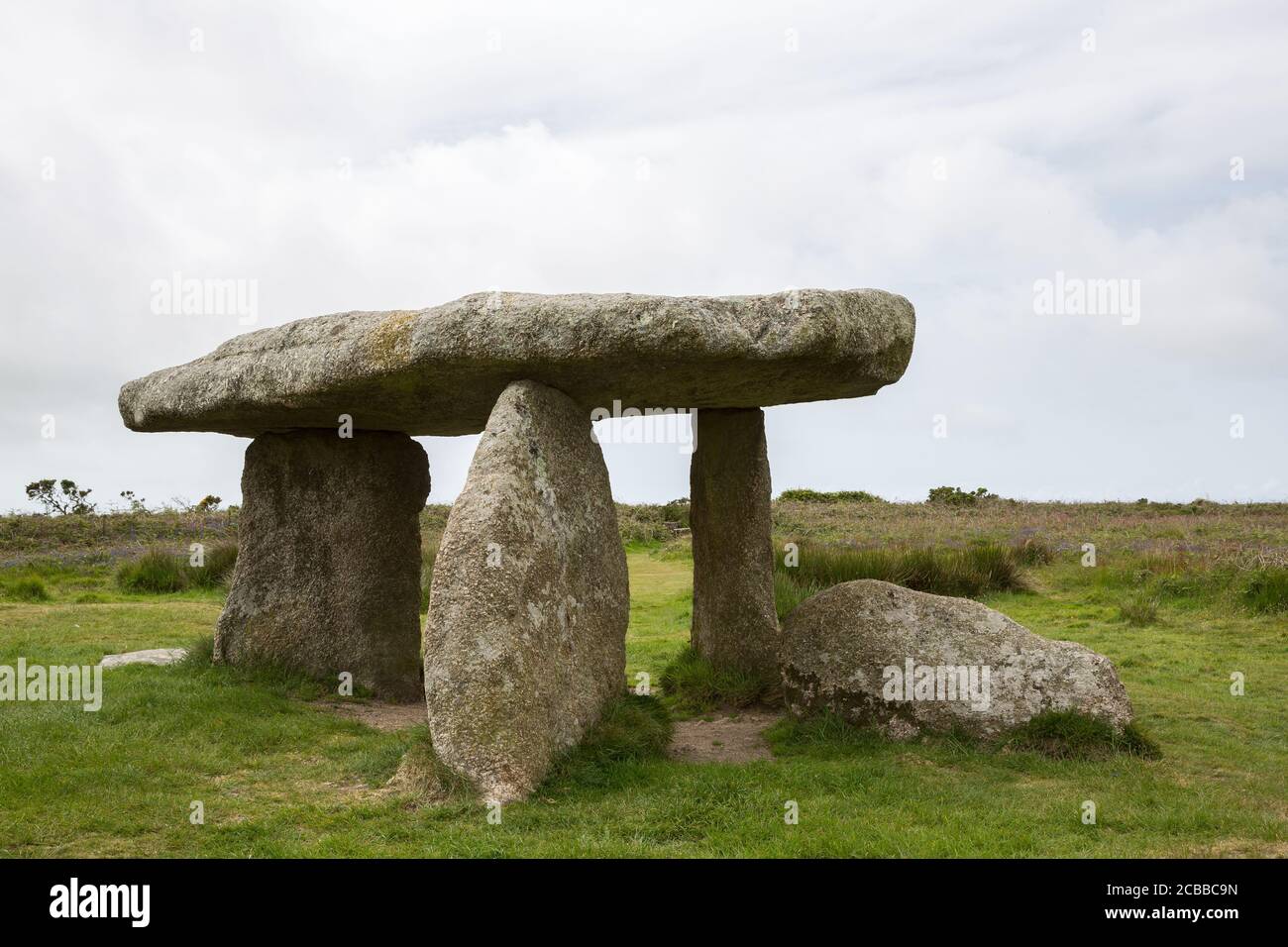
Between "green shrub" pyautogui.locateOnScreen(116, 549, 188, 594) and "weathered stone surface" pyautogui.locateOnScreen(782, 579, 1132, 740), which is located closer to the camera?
"weathered stone surface" pyautogui.locateOnScreen(782, 579, 1132, 740)

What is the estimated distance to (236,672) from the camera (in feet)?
35.4

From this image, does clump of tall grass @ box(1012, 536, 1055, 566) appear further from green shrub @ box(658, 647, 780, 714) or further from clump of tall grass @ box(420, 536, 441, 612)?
green shrub @ box(658, 647, 780, 714)

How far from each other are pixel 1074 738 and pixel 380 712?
19.7 ft

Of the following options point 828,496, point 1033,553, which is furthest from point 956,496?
point 1033,553

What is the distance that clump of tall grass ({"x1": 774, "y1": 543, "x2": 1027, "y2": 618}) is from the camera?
54.5ft

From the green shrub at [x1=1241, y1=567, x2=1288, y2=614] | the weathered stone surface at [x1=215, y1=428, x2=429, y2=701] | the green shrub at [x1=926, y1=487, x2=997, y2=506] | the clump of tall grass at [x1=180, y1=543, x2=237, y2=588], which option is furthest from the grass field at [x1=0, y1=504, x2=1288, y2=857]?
the green shrub at [x1=926, y1=487, x2=997, y2=506]

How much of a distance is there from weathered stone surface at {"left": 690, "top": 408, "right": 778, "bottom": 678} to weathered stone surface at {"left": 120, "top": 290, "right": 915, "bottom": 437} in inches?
22.9

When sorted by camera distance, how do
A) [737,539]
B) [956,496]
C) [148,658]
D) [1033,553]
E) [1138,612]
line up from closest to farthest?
[737,539] → [148,658] → [1138,612] → [1033,553] → [956,496]

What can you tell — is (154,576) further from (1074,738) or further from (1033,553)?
(1074,738)

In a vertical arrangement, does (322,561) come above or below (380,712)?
above

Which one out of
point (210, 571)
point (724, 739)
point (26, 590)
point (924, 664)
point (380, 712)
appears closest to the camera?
point (924, 664)

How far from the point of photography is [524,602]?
7.52 meters

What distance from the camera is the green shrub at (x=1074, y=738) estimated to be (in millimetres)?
8234

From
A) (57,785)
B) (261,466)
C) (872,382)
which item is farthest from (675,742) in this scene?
(261,466)
